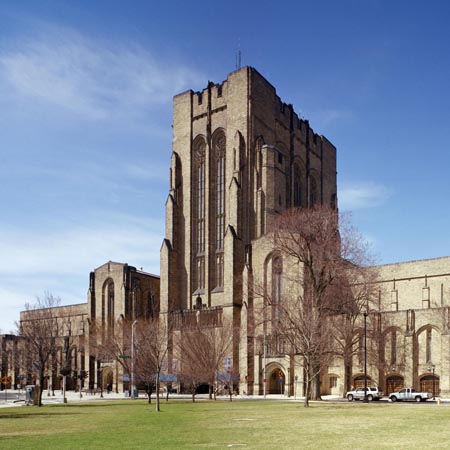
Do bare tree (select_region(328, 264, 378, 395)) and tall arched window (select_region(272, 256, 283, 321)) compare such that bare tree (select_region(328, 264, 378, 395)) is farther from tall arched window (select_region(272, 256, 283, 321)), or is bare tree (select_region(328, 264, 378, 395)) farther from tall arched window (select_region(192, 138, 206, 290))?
tall arched window (select_region(192, 138, 206, 290))

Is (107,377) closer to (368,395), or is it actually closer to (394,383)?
(394,383)

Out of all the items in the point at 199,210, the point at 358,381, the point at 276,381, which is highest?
the point at 199,210

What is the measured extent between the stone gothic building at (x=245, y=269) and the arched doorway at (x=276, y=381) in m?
0.12

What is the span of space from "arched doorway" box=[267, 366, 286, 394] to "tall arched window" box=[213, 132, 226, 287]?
43.8 feet

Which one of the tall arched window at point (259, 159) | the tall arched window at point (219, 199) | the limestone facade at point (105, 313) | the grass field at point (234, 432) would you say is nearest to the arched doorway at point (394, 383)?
the tall arched window at point (219, 199)

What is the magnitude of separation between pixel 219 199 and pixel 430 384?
3314 cm

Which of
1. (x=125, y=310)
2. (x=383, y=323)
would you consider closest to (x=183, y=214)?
(x=125, y=310)

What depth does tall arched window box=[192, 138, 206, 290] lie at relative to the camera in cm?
Answer: 8131

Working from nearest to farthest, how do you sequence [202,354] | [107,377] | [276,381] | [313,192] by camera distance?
[202,354], [276,381], [107,377], [313,192]

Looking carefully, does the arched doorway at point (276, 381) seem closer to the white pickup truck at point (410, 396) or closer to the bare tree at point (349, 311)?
the bare tree at point (349, 311)

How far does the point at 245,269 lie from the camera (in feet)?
238

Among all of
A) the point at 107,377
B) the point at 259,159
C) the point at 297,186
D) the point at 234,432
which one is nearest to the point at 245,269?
the point at 259,159

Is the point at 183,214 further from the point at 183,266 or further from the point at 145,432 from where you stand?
the point at 145,432

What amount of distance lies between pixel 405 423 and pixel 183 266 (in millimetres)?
58216
